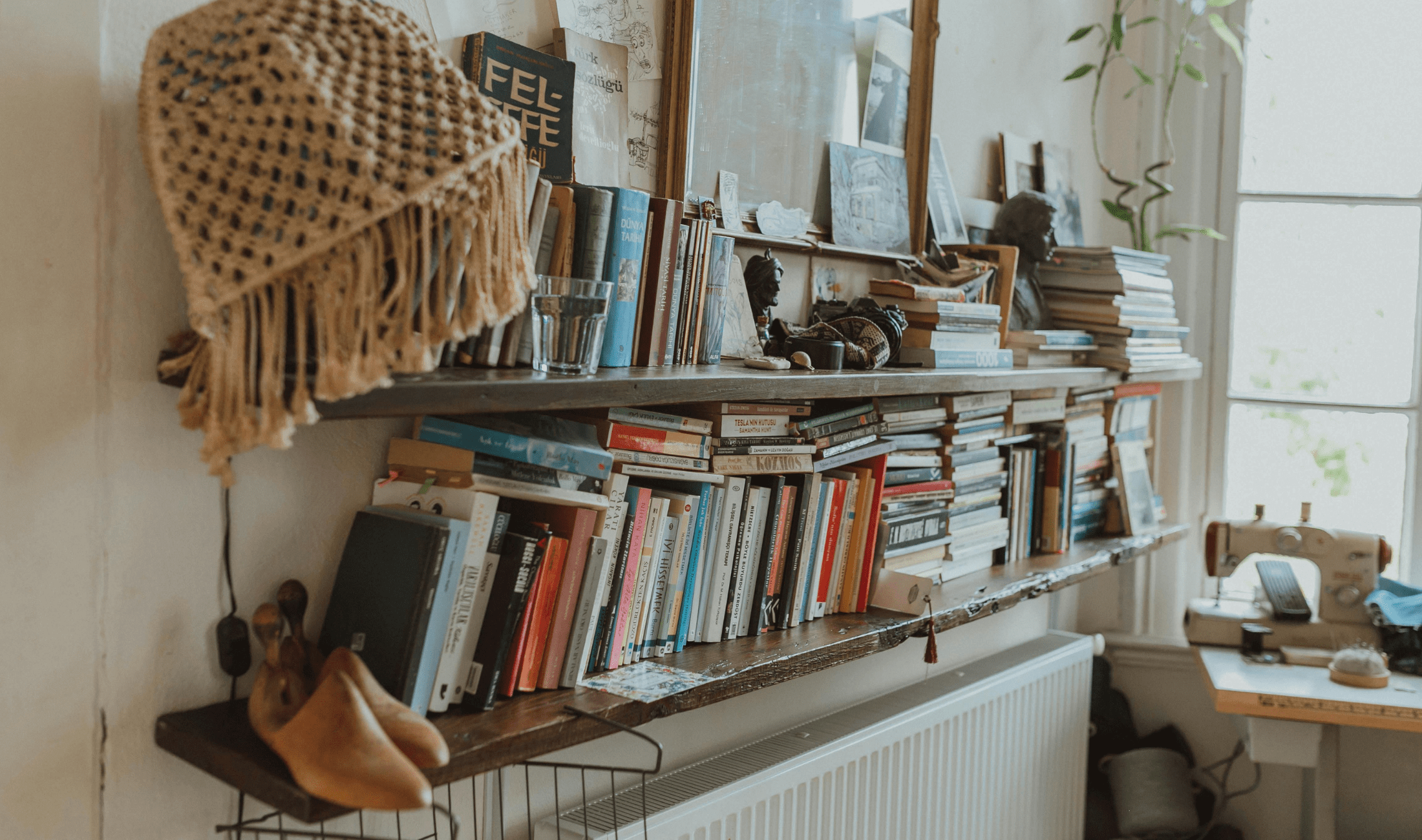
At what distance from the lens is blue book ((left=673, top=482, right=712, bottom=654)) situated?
4.00 ft

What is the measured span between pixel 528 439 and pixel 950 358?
773 millimetres

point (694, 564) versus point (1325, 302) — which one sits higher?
point (1325, 302)

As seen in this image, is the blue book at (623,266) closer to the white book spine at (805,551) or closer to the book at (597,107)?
the book at (597,107)

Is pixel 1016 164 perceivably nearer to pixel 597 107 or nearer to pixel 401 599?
pixel 597 107

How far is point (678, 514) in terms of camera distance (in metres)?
1.19

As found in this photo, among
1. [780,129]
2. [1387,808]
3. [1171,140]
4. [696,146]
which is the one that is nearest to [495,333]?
[696,146]

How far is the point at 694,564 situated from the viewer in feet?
4.01

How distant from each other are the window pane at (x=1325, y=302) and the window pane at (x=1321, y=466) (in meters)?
0.05

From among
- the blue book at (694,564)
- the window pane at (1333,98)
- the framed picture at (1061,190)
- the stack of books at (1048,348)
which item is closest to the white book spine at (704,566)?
the blue book at (694,564)

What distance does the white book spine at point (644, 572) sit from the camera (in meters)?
1.15

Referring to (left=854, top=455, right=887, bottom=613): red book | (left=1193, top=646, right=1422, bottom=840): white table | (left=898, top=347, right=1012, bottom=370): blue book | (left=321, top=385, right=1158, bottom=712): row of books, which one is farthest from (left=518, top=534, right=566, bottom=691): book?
(left=1193, top=646, right=1422, bottom=840): white table

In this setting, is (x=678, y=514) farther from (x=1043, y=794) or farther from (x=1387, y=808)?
(x=1387, y=808)

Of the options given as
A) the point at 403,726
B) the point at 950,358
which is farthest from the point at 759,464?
the point at 403,726

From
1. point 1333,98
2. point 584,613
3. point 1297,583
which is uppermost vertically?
point 1333,98
